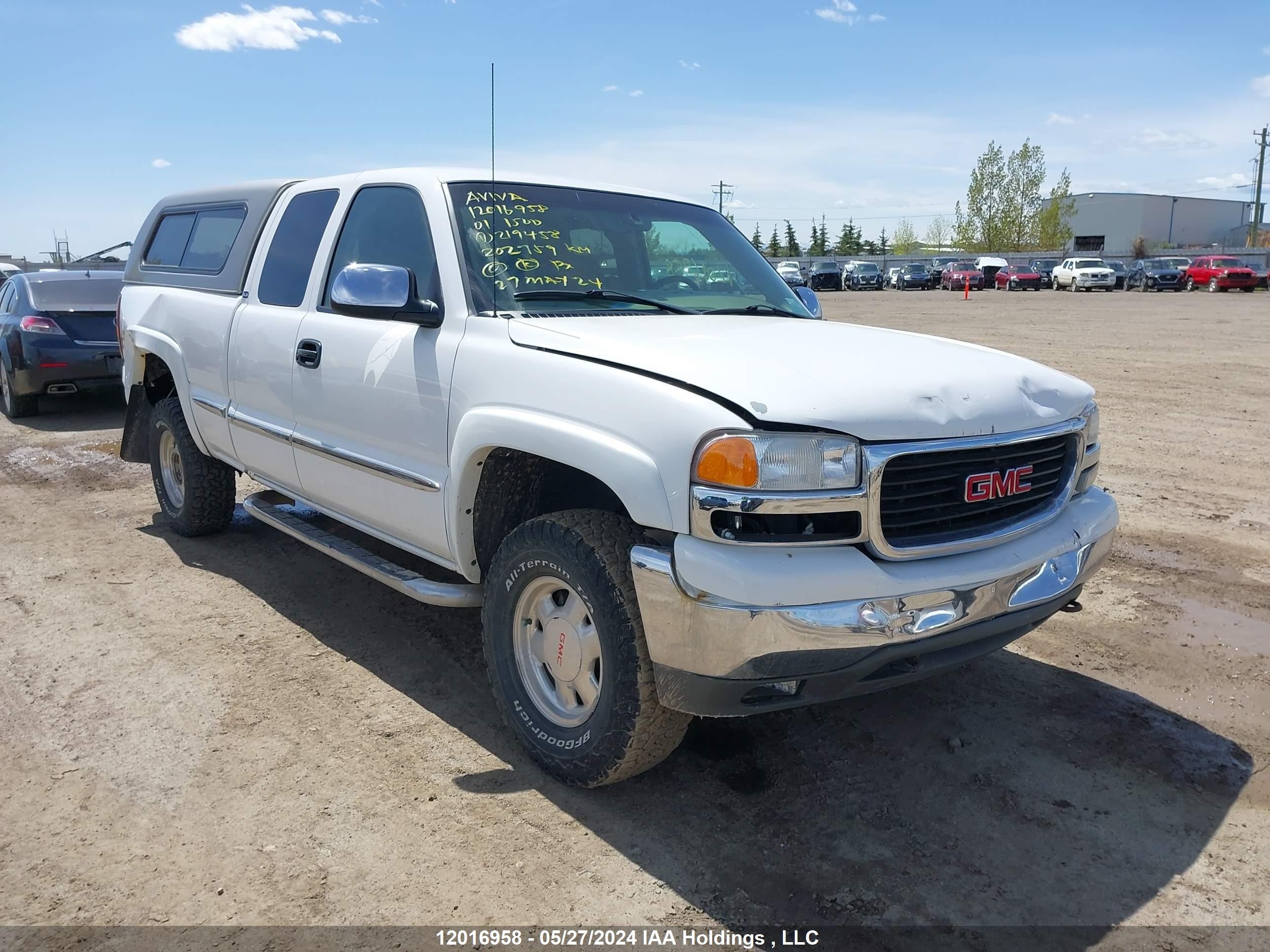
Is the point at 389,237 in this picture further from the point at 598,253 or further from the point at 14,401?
the point at 14,401

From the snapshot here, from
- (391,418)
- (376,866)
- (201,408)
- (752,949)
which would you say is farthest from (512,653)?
(201,408)

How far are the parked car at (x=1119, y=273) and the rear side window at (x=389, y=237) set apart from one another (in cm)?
4636

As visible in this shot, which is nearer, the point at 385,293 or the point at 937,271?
the point at 385,293

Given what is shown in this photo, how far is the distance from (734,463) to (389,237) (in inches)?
84.6

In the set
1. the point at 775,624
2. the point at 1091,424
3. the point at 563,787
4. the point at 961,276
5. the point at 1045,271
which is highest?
the point at 1045,271

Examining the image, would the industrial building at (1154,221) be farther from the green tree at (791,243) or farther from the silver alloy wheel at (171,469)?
the silver alloy wheel at (171,469)

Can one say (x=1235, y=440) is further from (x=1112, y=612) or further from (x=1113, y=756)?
(x=1113, y=756)

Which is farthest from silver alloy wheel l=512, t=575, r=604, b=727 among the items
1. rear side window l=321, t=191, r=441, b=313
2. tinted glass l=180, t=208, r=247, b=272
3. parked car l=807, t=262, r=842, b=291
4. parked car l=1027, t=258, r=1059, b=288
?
parked car l=807, t=262, r=842, b=291

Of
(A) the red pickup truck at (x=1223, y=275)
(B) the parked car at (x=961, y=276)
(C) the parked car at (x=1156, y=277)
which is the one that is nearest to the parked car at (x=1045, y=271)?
(B) the parked car at (x=961, y=276)

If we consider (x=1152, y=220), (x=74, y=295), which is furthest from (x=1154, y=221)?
(x=74, y=295)

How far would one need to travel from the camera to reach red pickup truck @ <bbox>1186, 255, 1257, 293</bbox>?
40281 millimetres

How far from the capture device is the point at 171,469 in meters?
6.20

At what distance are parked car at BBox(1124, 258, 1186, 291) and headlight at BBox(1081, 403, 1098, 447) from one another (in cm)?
4511

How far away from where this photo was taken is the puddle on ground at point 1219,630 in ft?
14.1
